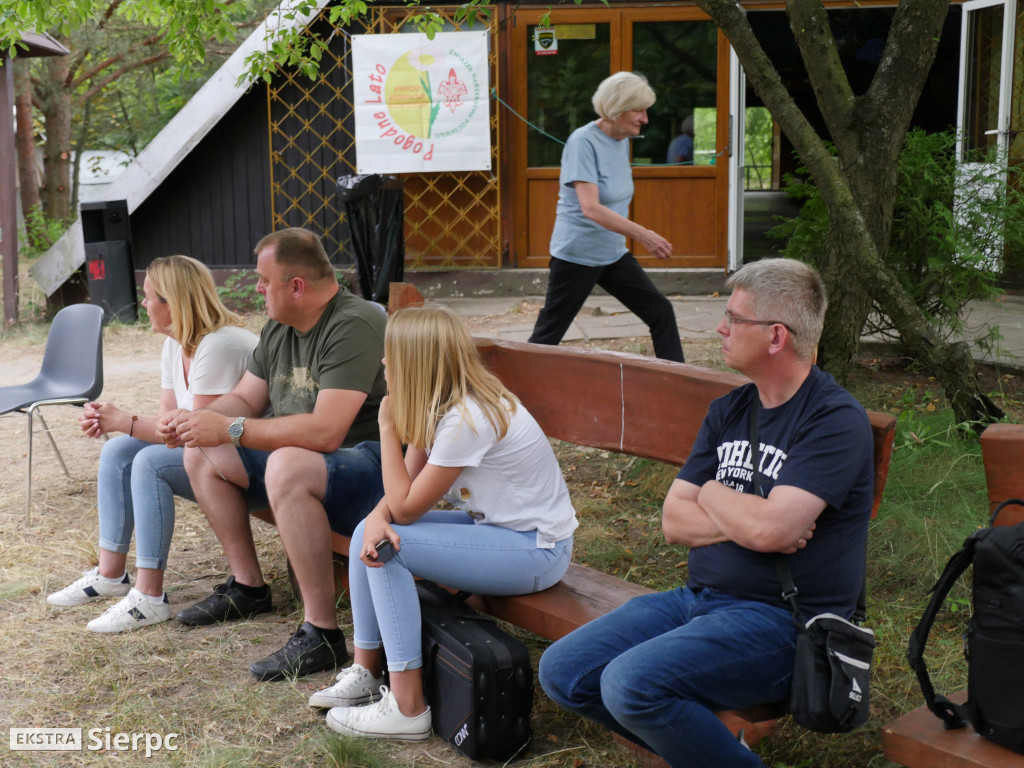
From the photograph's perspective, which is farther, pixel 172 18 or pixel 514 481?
pixel 172 18

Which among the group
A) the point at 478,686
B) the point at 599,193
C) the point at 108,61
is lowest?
the point at 478,686

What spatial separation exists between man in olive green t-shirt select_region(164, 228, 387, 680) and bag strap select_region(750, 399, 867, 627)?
136 cm

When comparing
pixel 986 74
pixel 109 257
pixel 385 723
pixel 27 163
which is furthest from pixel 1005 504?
pixel 27 163

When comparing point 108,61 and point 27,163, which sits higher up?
point 108,61

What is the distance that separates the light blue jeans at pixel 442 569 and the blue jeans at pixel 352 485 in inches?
18.7

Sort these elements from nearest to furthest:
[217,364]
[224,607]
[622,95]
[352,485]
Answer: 1. [352,485]
2. [224,607]
3. [217,364]
4. [622,95]

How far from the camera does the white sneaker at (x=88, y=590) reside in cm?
376

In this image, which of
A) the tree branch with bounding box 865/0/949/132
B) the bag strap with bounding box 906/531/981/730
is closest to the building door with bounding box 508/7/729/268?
the tree branch with bounding box 865/0/949/132

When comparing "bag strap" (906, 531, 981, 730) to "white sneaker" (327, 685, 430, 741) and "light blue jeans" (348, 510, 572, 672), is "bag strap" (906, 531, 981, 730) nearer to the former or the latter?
"light blue jeans" (348, 510, 572, 672)

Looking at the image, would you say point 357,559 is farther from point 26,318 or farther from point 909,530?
point 26,318

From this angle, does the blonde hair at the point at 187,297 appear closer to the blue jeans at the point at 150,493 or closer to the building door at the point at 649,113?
the blue jeans at the point at 150,493

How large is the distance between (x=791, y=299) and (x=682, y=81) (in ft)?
26.4

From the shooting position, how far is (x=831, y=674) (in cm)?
212

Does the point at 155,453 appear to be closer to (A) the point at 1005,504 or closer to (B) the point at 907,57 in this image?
(A) the point at 1005,504
